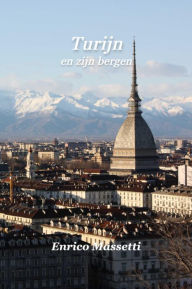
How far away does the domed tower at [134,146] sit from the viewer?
148500 millimetres

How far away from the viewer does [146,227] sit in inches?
2282

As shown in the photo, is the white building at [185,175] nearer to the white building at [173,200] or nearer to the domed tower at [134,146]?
the white building at [173,200]

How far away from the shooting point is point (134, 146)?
5955 inches

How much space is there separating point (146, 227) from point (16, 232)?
7926 millimetres

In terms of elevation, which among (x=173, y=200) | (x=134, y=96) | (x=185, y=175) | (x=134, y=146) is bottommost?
(x=173, y=200)

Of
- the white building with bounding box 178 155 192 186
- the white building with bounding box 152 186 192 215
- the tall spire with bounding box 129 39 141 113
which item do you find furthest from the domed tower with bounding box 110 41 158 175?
the white building with bounding box 152 186 192 215

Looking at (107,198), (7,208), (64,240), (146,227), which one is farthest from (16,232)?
(107,198)

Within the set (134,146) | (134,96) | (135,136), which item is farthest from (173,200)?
(134,96)

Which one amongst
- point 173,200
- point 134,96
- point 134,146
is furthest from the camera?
point 134,96

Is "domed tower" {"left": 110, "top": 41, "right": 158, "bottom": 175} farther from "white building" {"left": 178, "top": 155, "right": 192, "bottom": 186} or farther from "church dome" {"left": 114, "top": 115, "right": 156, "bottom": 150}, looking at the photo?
"white building" {"left": 178, "top": 155, "right": 192, "bottom": 186}

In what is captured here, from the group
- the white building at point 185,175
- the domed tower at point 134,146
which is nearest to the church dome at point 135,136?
the domed tower at point 134,146

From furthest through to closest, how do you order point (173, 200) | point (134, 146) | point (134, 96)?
point (134, 96) → point (134, 146) → point (173, 200)

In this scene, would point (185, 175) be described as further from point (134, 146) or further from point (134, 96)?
point (134, 96)

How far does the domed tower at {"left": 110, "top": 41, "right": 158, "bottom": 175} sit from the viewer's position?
487ft
